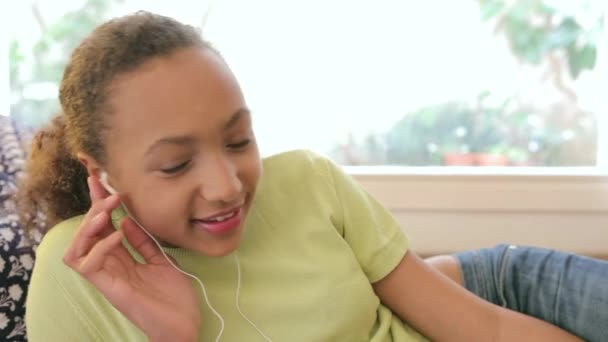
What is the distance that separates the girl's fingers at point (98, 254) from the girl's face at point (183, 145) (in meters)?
0.05

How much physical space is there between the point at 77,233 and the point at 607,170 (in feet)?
4.30

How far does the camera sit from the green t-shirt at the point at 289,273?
1.00 m

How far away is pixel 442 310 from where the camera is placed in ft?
3.74

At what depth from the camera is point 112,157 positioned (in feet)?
3.09

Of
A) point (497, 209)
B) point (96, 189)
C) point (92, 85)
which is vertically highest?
point (92, 85)

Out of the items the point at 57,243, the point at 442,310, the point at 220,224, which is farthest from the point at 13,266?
the point at 442,310

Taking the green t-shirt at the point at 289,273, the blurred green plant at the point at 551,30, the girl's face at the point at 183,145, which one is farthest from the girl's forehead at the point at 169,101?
the blurred green plant at the point at 551,30

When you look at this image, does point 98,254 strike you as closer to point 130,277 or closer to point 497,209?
point 130,277

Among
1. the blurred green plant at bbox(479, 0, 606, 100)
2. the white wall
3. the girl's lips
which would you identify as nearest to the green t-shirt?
the girl's lips

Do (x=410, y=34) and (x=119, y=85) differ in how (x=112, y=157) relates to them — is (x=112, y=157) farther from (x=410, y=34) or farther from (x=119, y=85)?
(x=410, y=34)

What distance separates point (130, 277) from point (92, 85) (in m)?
0.26

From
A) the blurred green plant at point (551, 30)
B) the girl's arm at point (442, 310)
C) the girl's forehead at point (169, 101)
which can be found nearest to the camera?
the girl's forehead at point (169, 101)

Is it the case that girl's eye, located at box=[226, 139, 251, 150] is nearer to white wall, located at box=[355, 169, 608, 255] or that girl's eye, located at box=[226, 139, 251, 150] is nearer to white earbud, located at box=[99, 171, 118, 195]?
white earbud, located at box=[99, 171, 118, 195]

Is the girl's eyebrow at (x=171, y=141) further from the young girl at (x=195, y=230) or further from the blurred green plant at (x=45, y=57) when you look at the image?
the blurred green plant at (x=45, y=57)
